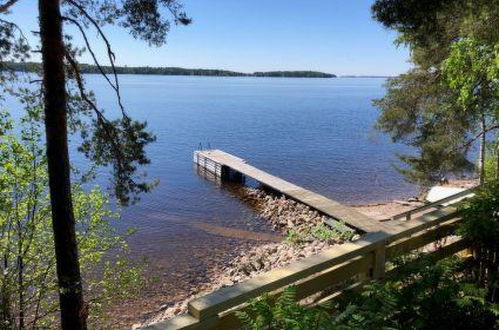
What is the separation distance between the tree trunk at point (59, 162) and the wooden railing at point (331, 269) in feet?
13.7

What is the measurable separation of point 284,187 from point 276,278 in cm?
2301

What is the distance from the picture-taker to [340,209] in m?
19.9

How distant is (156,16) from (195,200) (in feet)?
64.4

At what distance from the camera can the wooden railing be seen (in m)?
2.12

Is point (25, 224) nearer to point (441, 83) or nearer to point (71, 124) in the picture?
point (71, 124)

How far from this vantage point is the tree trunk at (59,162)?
561 centimetres

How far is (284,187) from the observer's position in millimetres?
25312

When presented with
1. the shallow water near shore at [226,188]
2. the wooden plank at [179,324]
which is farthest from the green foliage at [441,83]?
the wooden plank at [179,324]

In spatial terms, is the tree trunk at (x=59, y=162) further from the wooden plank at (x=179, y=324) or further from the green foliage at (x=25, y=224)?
the wooden plank at (x=179, y=324)

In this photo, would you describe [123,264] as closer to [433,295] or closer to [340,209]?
[433,295]

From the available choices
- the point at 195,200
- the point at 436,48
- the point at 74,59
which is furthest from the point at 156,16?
the point at 195,200

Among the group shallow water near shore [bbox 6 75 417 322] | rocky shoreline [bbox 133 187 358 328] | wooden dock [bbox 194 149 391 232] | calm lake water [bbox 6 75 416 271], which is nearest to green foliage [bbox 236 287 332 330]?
shallow water near shore [bbox 6 75 417 322]

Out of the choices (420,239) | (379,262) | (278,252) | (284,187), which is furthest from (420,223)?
(284,187)

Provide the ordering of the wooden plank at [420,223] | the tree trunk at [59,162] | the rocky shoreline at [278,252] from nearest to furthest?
the wooden plank at [420,223] < the tree trunk at [59,162] < the rocky shoreline at [278,252]
